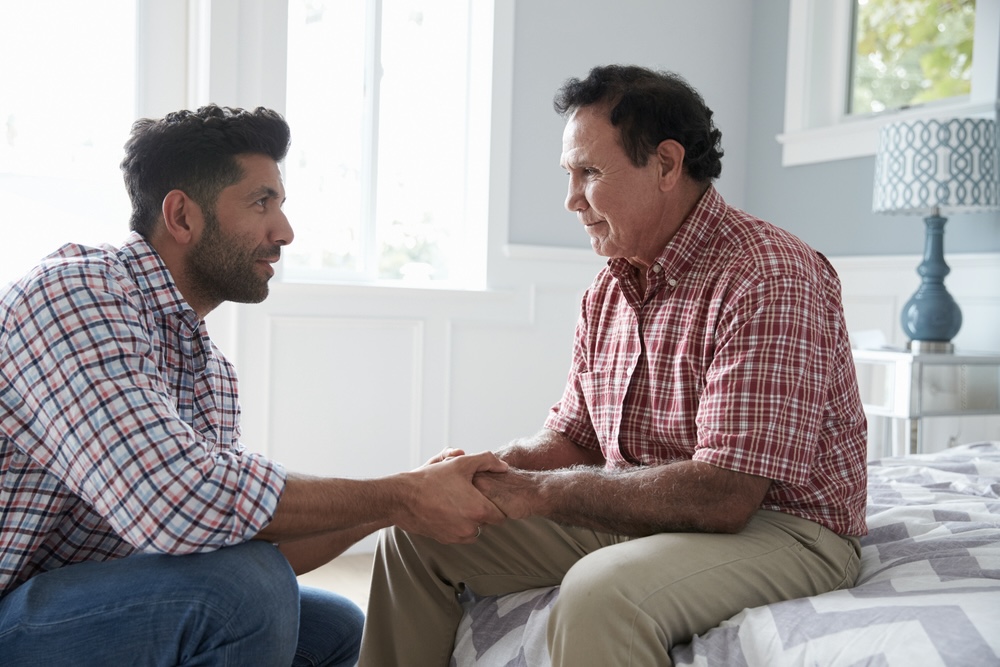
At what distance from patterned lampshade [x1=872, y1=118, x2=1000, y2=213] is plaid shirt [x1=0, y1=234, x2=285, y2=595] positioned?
2.34 metres

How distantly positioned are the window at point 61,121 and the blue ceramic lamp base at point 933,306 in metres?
2.50

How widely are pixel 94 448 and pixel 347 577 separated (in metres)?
1.99

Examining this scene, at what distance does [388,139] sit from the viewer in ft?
12.0

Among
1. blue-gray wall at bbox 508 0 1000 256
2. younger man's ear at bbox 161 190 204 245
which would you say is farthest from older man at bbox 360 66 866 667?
blue-gray wall at bbox 508 0 1000 256

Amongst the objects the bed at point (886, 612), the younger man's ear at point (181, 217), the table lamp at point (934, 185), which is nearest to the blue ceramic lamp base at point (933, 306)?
the table lamp at point (934, 185)

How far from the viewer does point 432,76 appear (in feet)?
12.2

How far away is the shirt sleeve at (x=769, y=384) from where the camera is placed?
1360mm

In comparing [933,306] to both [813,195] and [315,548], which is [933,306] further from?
[315,548]

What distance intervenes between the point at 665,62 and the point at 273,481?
314cm

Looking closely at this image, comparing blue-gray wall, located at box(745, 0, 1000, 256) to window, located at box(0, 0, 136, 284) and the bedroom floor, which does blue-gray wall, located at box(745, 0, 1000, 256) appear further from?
window, located at box(0, 0, 136, 284)

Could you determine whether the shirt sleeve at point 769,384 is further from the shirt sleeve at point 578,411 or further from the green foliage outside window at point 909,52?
the green foliage outside window at point 909,52

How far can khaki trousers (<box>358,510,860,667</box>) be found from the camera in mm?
1202

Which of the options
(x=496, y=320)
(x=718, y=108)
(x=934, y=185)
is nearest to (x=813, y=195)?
(x=718, y=108)

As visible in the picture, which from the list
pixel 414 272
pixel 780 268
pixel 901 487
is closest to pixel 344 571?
pixel 414 272
